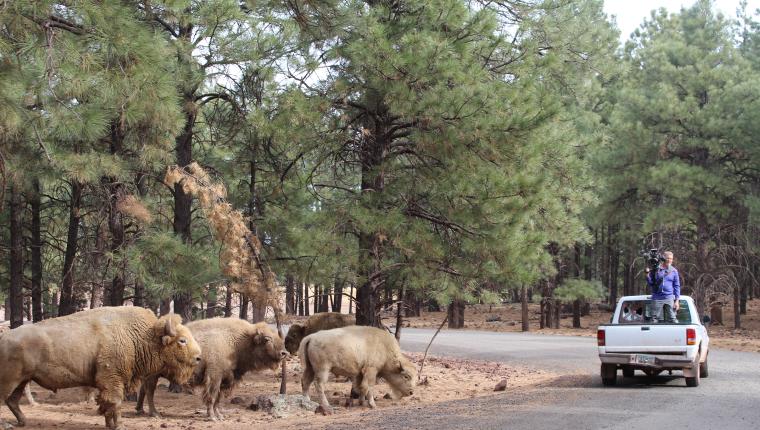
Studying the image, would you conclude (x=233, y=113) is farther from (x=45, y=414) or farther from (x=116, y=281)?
(x=45, y=414)

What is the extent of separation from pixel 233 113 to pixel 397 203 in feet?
14.0

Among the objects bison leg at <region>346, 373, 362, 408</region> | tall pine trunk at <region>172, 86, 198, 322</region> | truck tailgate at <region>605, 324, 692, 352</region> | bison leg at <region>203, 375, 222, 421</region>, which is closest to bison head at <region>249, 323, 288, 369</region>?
bison leg at <region>203, 375, 222, 421</region>

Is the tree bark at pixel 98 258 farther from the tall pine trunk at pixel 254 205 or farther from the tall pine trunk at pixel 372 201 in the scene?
the tall pine trunk at pixel 372 201

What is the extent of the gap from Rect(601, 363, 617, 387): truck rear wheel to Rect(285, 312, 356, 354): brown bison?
6.18 metres

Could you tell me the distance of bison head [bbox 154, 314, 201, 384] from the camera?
35.8 feet

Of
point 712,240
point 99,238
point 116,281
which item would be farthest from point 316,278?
point 712,240

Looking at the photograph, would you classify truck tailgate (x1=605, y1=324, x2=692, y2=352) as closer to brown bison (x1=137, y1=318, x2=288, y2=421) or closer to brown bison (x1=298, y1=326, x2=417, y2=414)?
brown bison (x1=298, y1=326, x2=417, y2=414)

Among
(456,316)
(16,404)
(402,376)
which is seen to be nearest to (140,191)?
(16,404)

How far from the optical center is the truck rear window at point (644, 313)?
44.3ft

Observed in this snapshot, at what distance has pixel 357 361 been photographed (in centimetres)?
1327

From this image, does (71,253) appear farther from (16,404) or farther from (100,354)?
(100,354)

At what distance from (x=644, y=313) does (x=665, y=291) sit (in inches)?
23.5

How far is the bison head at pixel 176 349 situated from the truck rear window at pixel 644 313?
7.78 metres

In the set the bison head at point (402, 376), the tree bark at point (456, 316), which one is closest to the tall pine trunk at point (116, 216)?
the bison head at point (402, 376)
